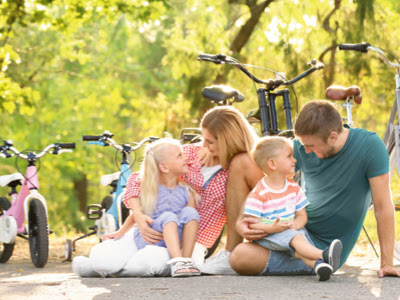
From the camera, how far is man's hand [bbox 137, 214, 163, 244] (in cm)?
503

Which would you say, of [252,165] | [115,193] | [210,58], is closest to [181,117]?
[115,193]

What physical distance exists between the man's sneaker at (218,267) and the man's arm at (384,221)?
0.91m

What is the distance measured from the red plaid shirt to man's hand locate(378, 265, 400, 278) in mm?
1157

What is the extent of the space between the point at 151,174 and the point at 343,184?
1.22 m

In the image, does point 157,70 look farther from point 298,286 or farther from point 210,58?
point 298,286

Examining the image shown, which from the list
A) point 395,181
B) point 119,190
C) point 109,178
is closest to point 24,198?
point 109,178

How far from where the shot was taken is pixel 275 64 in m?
11.8

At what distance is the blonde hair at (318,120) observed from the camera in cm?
451

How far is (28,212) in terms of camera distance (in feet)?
24.7

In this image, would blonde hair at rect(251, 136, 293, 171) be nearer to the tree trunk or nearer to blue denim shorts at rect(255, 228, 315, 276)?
blue denim shorts at rect(255, 228, 315, 276)

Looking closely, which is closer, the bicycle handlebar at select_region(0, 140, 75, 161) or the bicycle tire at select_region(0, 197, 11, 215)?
the bicycle handlebar at select_region(0, 140, 75, 161)

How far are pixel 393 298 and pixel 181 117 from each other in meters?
8.56

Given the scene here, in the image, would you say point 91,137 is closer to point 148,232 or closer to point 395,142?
point 148,232

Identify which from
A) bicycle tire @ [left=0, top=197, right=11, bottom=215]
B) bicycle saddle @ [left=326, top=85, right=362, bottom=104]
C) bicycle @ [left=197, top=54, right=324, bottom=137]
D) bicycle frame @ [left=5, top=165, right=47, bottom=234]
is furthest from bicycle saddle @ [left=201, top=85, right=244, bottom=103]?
bicycle tire @ [left=0, top=197, right=11, bottom=215]
